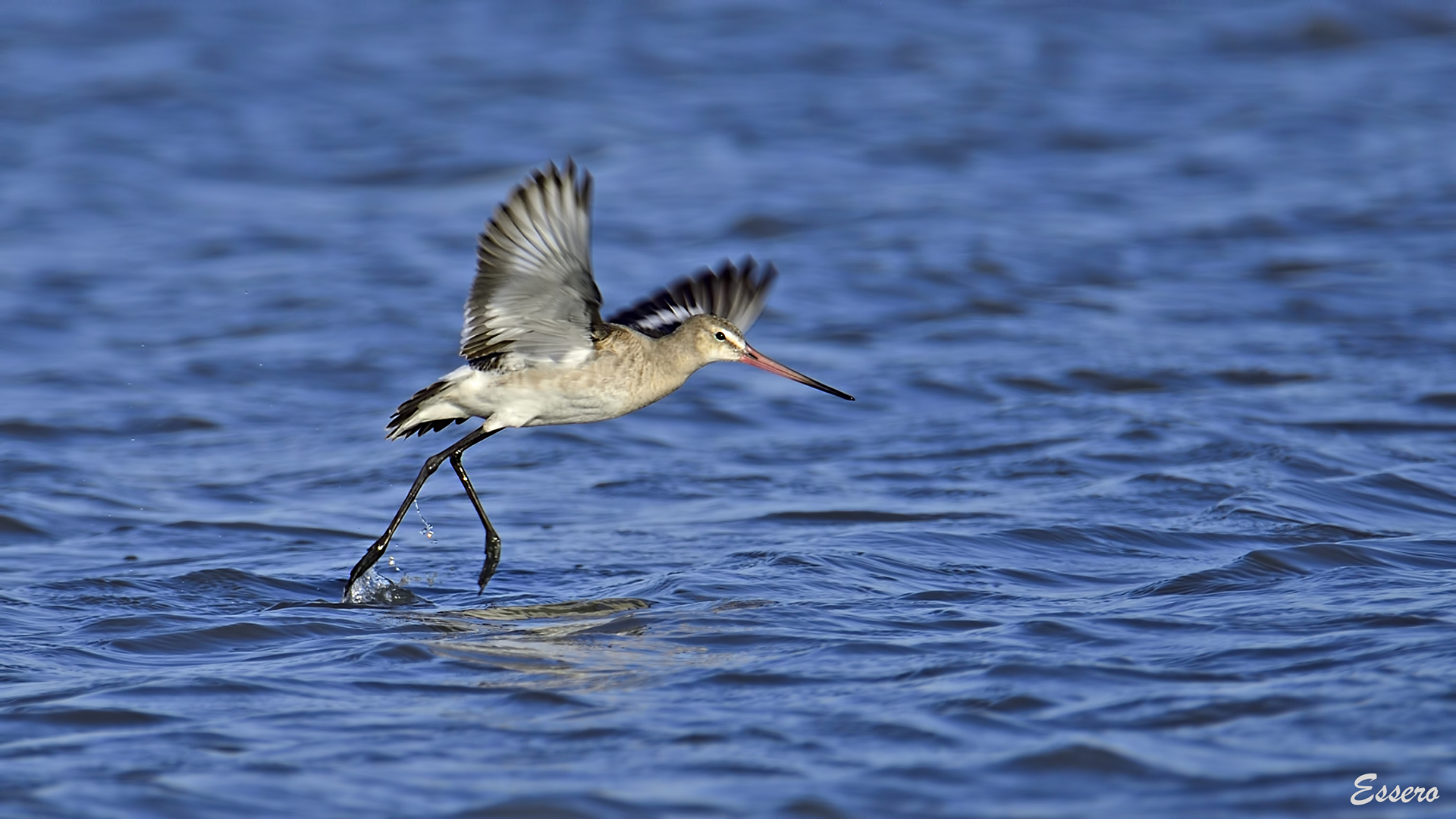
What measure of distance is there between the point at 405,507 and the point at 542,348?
95cm

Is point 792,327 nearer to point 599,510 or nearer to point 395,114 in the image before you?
point 599,510

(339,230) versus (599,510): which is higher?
(339,230)

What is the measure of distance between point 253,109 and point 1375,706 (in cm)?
1184

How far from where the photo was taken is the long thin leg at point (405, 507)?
622 cm

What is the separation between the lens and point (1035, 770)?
437cm

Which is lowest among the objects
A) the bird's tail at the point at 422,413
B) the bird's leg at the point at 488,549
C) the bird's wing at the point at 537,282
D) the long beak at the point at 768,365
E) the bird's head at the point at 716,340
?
the bird's leg at the point at 488,549

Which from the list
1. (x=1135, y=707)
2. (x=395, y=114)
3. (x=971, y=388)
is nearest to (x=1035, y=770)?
(x=1135, y=707)

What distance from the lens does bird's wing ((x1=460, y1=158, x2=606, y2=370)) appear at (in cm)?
543

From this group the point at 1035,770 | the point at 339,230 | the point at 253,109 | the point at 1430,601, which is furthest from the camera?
the point at 253,109

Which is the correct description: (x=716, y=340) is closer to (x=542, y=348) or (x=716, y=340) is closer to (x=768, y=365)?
(x=768, y=365)

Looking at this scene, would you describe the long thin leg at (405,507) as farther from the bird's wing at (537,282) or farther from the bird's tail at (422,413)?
the bird's wing at (537,282)
